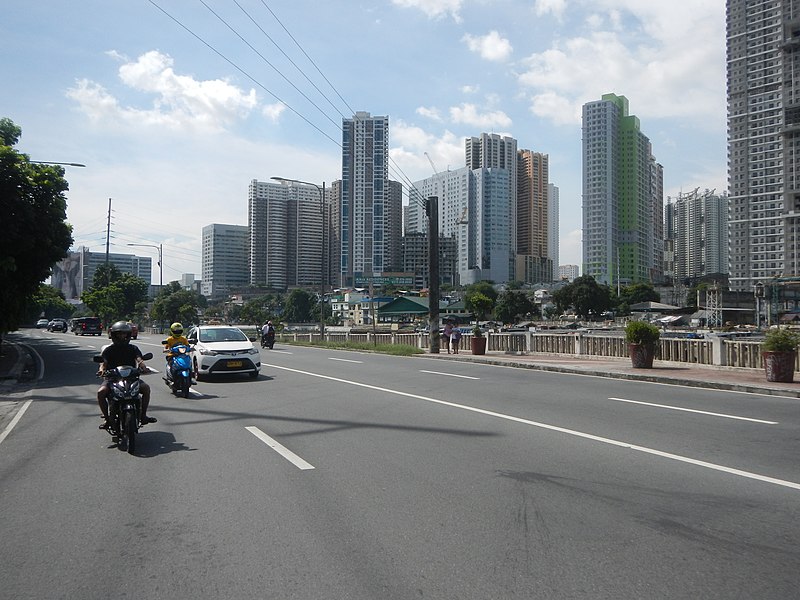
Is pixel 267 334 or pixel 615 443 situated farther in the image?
pixel 267 334

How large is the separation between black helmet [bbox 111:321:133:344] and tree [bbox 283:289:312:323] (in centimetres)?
11047

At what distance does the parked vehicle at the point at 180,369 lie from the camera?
13.2 m

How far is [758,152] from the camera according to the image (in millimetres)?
139125

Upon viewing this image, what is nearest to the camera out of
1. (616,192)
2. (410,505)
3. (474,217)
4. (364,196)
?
(410,505)

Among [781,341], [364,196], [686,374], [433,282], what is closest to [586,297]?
[364,196]

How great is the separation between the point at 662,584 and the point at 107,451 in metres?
6.89

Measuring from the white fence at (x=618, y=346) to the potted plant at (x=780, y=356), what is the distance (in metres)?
2.59

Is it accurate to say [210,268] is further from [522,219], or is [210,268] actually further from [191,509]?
[191,509]

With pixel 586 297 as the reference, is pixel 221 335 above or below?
below

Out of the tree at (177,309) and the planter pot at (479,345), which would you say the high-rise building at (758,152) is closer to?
the tree at (177,309)

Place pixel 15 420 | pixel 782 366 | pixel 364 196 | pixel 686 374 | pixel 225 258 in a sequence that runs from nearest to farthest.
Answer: pixel 15 420, pixel 782 366, pixel 686 374, pixel 364 196, pixel 225 258

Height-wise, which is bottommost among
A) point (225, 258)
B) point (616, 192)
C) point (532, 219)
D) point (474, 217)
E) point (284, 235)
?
point (225, 258)

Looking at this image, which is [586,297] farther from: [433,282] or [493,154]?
[433,282]

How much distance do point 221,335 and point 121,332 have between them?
30.7 ft
